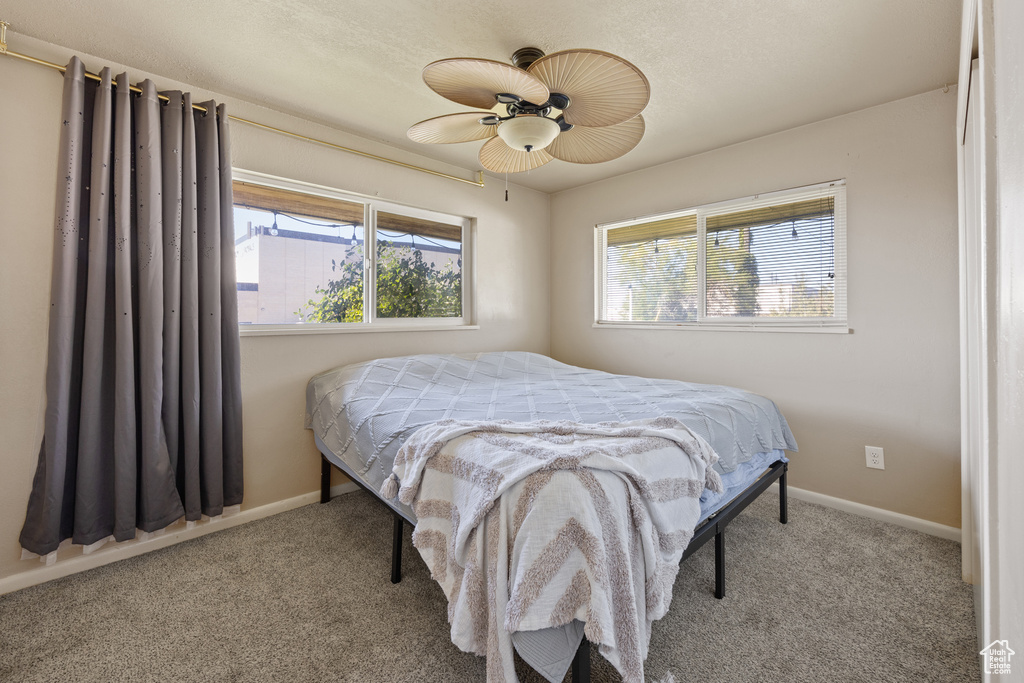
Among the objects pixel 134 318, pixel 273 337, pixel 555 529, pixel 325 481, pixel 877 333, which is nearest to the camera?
pixel 555 529

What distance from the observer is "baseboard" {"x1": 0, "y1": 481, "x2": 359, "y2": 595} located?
1.89m

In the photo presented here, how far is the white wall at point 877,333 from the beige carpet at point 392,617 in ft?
1.35

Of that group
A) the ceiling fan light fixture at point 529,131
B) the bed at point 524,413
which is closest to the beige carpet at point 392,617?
the bed at point 524,413

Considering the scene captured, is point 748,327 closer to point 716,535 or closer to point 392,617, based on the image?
point 716,535

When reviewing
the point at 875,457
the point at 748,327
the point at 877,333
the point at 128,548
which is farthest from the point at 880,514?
the point at 128,548

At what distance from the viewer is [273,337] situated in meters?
2.57

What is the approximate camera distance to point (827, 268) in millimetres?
2635

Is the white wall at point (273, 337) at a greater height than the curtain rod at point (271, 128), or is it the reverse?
the curtain rod at point (271, 128)

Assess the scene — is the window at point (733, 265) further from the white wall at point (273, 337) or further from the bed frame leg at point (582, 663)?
the bed frame leg at point (582, 663)

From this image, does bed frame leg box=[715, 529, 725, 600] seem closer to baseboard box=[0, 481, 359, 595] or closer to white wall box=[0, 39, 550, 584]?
white wall box=[0, 39, 550, 584]

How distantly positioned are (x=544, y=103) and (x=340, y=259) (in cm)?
186

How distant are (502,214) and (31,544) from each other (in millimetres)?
3309

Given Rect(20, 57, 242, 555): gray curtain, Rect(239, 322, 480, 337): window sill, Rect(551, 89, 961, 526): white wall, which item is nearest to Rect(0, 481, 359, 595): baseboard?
Rect(20, 57, 242, 555): gray curtain

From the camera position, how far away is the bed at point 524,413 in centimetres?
176
